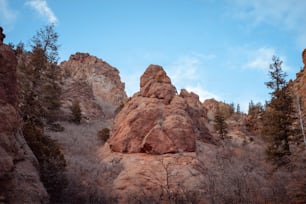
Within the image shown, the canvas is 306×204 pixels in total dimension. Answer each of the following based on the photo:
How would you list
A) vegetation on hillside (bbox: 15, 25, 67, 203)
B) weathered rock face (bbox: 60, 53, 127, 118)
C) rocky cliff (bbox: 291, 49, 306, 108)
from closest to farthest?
vegetation on hillside (bbox: 15, 25, 67, 203), rocky cliff (bbox: 291, 49, 306, 108), weathered rock face (bbox: 60, 53, 127, 118)

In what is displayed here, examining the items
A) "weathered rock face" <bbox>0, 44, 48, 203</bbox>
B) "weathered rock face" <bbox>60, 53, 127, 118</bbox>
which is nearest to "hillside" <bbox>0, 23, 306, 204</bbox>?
"weathered rock face" <bbox>0, 44, 48, 203</bbox>

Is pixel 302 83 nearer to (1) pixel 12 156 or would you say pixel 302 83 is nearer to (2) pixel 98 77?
(1) pixel 12 156

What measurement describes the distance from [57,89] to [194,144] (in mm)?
11272

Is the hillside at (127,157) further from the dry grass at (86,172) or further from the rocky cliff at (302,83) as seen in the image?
the rocky cliff at (302,83)

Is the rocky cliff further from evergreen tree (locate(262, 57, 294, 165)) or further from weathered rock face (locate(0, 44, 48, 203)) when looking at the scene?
weathered rock face (locate(0, 44, 48, 203))

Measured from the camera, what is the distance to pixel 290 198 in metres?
11.5

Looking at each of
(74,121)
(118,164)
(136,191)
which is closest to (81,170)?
(118,164)

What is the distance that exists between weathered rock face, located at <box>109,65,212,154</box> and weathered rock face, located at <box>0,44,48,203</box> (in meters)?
9.34

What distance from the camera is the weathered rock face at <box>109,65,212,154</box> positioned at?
1931cm

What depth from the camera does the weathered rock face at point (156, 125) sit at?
19312 mm

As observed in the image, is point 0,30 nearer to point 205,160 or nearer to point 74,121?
point 205,160

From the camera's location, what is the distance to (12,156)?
9516mm

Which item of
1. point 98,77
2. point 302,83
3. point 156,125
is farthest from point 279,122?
point 98,77

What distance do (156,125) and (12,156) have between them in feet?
39.1
